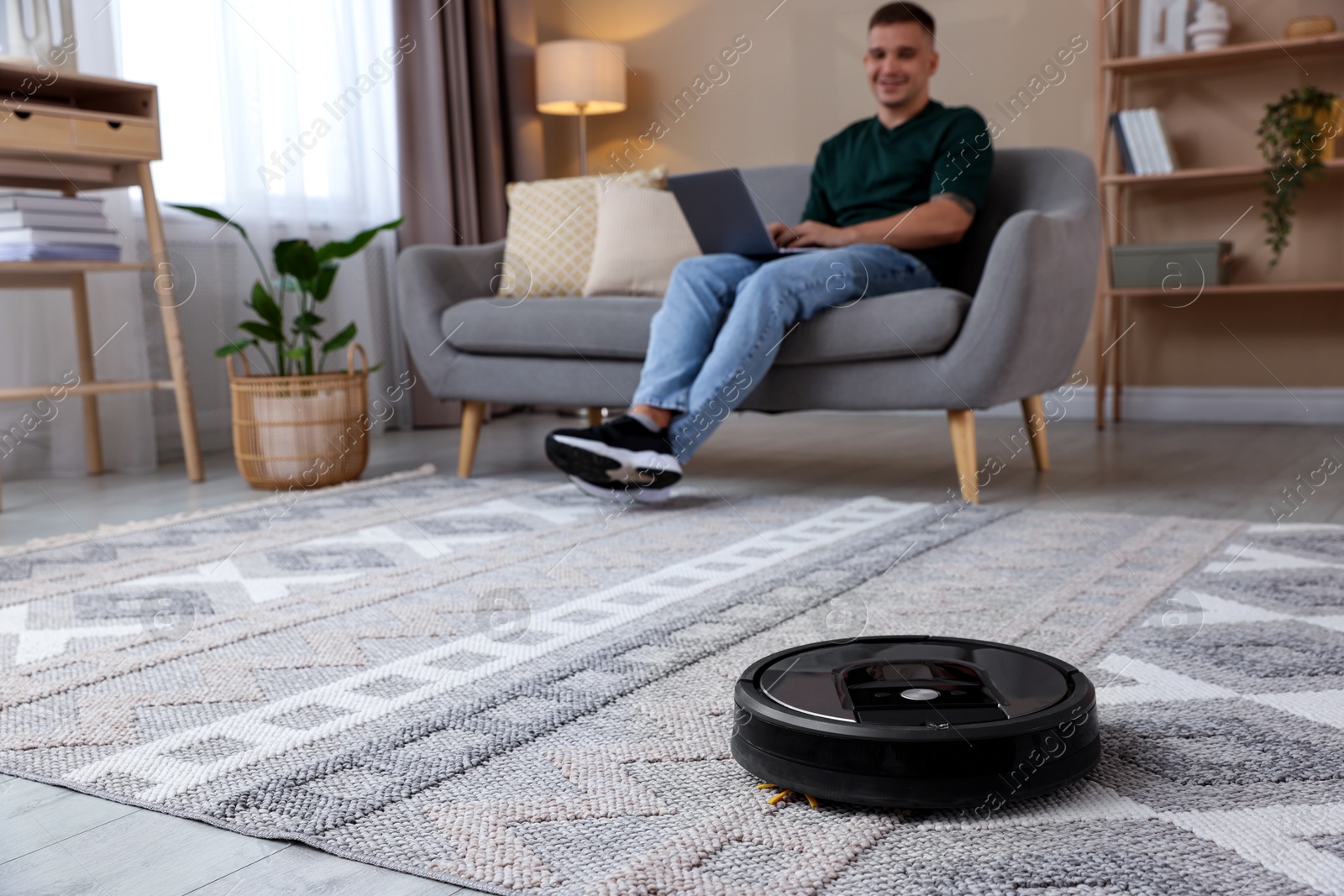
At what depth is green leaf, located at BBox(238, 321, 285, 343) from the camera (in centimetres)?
255

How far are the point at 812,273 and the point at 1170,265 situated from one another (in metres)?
1.59

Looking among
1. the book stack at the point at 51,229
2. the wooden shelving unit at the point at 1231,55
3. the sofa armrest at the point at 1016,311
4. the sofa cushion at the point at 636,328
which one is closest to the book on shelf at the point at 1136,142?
the wooden shelving unit at the point at 1231,55

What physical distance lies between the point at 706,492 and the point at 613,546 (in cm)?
56

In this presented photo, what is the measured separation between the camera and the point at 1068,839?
0.75m

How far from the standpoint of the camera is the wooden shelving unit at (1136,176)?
3150mm

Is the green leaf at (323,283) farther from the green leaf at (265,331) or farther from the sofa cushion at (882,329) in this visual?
the sofa cushion at (882,329)

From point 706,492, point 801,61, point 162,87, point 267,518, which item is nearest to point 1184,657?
point 706,492

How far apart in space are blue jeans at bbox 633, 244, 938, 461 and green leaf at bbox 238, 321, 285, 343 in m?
0.94

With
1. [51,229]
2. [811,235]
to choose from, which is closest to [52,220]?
[51,229]

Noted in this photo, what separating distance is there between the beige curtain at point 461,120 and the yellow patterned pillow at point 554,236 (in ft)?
3.04

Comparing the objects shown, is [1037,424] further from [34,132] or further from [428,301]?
[34,132]

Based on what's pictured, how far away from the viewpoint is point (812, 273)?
2135 mm

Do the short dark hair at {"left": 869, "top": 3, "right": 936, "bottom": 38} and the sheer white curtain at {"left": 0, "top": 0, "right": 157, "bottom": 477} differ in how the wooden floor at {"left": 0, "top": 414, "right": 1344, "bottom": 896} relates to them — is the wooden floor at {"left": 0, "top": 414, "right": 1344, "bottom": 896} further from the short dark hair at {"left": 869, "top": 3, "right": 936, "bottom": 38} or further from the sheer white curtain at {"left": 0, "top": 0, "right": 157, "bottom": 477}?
the short dark hair at {"left": 869, "top": 3, "right": 936, "bottom": 38}

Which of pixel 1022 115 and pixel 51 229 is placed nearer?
pixel 51 229
